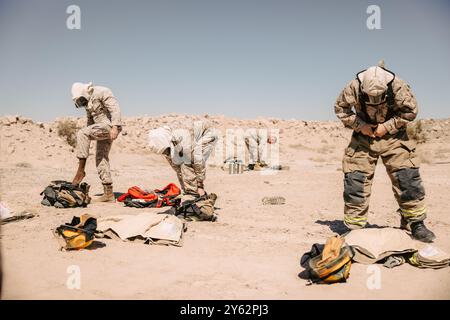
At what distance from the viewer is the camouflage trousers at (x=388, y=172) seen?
4.52 metres

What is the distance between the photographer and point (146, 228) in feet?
15.6

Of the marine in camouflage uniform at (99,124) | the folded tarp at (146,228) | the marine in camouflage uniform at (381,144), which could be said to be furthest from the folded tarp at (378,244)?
the marine in camouflage uniform at (99,124)

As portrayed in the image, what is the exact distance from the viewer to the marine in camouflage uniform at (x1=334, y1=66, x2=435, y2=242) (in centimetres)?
443

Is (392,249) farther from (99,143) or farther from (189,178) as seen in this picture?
(99,143)

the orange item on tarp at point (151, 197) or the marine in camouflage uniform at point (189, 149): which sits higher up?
the marine in camouflage uniform at point (189, 149)

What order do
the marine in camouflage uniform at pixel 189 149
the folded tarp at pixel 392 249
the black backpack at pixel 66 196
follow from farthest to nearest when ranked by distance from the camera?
the black backpack at pixel 66 196 → the marine in camouflage uniform at pixel 189 149 → the folded tarp at pixel 392 249

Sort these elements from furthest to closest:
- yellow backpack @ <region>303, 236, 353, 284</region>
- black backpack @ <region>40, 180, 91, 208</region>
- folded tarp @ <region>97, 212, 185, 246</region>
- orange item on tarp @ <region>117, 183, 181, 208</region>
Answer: orange item on tarp @ <region>117, 183, 181, 208</region>, black backpack @ <region>40, 180, 91, 208</region>, folded tarp @ <region>97, 212, 185, 246</region>, yellow backpack @ <region>303, 236, 353, 284</region>

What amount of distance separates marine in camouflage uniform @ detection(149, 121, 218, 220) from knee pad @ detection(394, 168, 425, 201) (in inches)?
104

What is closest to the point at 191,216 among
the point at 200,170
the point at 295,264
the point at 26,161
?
the point at 200,170

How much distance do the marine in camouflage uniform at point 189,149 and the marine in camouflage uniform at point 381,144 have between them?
216cm

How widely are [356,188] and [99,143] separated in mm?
4641

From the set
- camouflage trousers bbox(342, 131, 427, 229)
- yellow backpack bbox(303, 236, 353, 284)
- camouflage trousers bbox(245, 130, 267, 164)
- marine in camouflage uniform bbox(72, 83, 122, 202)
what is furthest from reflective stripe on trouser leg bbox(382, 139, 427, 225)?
camouflage trousers bbox(245, 130, 267, 164)

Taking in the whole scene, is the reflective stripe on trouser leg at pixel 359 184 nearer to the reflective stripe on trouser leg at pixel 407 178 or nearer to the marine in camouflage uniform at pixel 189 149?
the reflective stripe on trouser leg at pixel 407 178

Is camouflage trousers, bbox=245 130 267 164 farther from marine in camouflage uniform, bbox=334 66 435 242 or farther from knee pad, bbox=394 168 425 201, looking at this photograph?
knee pad, bbox=394 168 425 201
